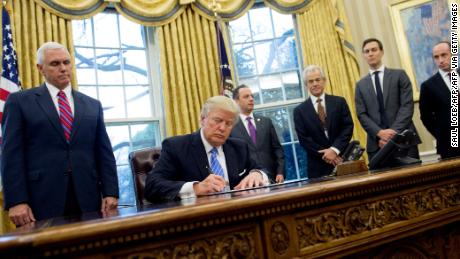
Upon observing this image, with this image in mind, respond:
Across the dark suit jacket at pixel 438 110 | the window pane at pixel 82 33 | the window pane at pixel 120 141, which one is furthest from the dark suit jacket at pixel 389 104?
the window pane at pixel 82 33

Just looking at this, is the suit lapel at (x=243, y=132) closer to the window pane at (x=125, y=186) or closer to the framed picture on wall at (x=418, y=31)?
the window pane at (x=125, y=186)

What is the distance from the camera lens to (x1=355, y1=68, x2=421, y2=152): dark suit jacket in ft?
10.9

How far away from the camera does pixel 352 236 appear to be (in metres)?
1.23

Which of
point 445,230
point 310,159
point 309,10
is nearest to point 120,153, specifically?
point 310,159

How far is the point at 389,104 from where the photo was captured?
3.42 metres

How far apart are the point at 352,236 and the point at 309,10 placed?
456 cm

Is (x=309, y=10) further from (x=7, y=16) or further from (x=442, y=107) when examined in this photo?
(x=7, y=16)

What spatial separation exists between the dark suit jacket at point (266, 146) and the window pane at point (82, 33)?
2.19 metres

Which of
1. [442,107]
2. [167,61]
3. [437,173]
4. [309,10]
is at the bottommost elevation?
[437,173]

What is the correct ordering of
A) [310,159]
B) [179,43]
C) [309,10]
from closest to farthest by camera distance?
[310,159]
[179,43]
[309,10]

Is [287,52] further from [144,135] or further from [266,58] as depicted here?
[144,135]

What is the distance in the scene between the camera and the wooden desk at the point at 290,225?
2.66ft

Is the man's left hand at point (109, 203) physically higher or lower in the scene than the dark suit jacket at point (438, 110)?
lower

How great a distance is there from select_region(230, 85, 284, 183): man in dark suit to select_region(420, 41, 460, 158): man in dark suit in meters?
1.29
